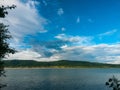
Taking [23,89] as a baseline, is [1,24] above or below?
above

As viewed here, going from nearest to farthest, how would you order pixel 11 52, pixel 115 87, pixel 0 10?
pixel 115 87
pixel 0 10
pixel 11 52

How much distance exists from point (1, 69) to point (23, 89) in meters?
62.6

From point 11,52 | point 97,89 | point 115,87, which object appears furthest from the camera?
point 97,89

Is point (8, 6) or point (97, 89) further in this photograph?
point (97, 89)

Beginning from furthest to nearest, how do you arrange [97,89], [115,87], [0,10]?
[97,89], [0,10], [115,87]

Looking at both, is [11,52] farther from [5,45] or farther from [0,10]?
[0,10]

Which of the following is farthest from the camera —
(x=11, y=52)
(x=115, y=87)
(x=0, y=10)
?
(x=11, y=52)

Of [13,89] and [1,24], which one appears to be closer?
[1,24]

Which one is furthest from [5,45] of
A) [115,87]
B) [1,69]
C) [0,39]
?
[115,87]

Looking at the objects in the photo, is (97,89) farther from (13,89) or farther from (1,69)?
(1,69)

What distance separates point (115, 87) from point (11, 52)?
426 inches

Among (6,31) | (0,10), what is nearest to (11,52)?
(6,31)

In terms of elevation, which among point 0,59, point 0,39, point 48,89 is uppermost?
point 0,39

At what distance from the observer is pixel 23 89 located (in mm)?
82312
